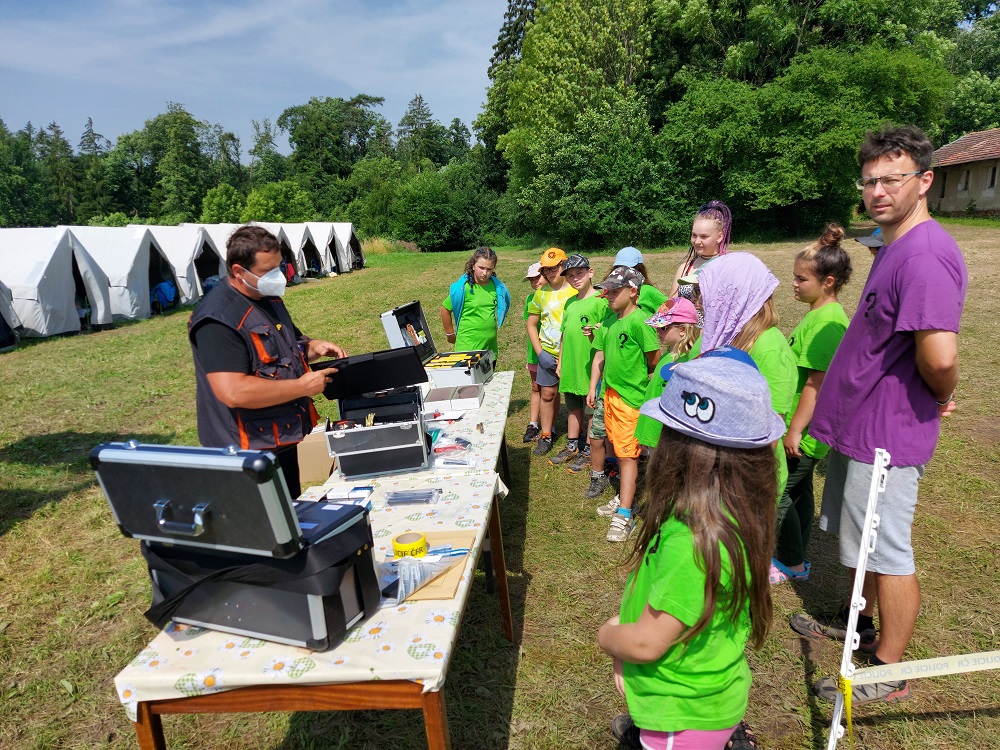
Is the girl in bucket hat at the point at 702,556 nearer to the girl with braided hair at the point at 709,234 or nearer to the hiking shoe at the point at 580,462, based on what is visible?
the girl with braided hair at the point at 709,234

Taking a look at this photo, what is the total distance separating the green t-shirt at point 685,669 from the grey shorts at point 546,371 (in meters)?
4.06

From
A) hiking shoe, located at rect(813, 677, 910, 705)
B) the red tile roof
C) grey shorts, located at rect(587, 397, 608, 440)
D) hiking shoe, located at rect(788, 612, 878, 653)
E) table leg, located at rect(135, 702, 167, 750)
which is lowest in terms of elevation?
hiking shoe, located at rect(788, 612, 878, 653)

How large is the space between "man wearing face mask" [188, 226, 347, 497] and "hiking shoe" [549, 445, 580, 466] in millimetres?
3144

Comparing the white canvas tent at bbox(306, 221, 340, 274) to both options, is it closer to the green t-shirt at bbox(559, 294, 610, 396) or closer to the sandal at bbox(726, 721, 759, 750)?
the green t-shirt at bbox(559, 294, 610, 396)

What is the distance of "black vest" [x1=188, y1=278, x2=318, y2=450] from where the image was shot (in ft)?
8.87

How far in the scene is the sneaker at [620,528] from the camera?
4.23 metres

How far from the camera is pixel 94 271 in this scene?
14.8 m

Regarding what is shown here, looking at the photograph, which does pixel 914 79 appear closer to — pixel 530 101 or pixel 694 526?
pixel 530 101

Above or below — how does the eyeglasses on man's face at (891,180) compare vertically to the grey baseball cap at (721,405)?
above

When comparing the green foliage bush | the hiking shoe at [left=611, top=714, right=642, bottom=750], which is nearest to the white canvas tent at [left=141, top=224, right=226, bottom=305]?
the hiking shoe at [left=611, top=714, right=642, bottom=750]

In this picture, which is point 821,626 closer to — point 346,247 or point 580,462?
point 580,462

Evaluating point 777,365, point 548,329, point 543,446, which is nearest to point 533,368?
point 548,329

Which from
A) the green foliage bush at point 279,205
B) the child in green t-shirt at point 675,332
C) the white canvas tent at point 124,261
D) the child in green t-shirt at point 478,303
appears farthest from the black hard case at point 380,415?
the green foliage bush at point 279,205

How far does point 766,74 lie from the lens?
26219 mm
